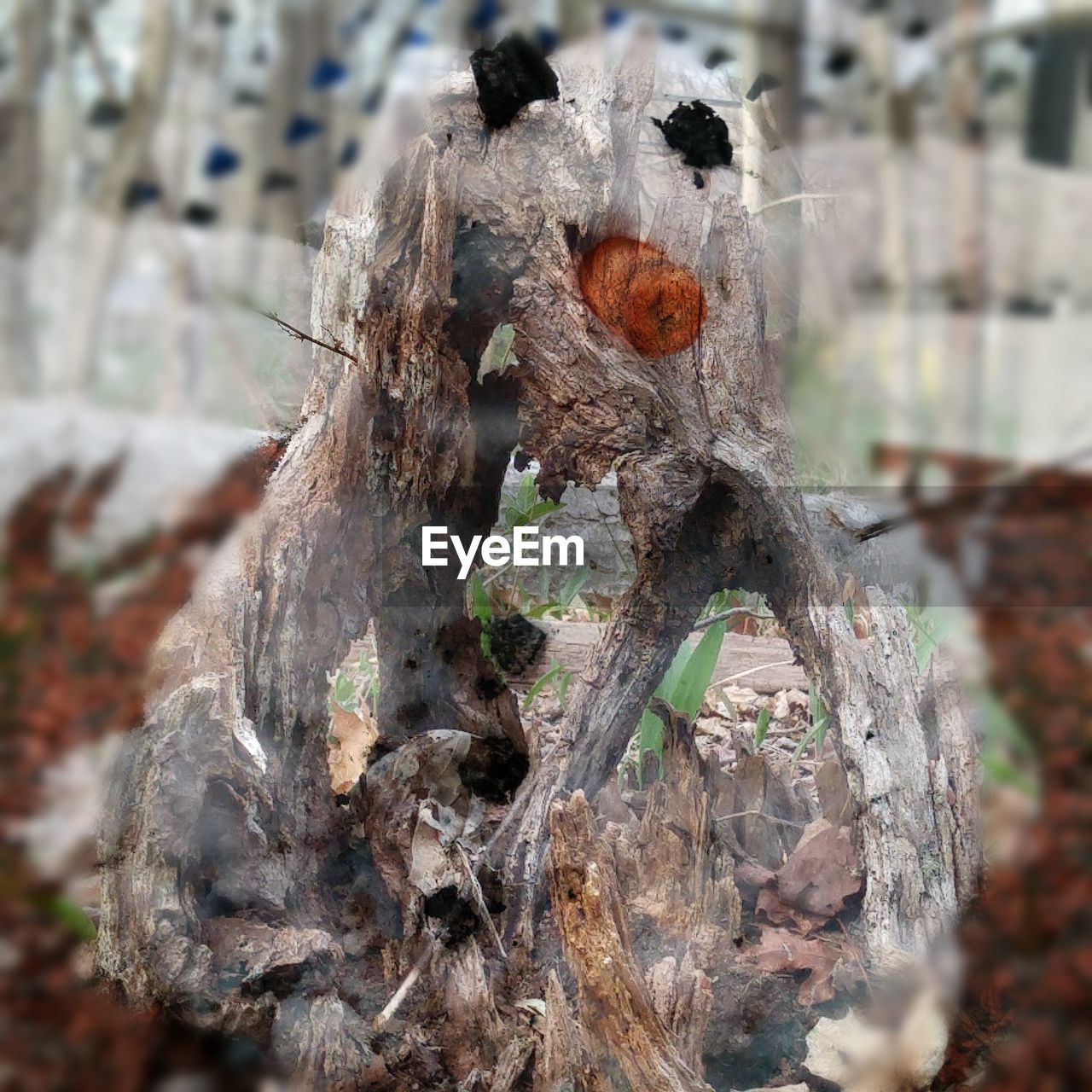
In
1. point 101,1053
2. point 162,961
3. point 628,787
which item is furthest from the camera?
point 628,787

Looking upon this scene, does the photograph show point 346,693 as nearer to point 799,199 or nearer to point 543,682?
point 543,682

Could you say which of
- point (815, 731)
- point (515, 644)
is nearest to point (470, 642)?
point (515, 644)

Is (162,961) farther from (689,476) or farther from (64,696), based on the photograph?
(689,476)

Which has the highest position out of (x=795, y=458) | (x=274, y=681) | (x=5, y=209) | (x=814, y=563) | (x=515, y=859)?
(x=5, y=209)

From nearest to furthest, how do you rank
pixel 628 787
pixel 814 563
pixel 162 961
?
pixel 162 961 → pixel 814 563 → pixel 628 787

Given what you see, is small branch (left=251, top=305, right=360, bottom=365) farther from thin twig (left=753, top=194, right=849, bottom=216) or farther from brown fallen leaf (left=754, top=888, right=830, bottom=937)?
brown fallen leaf (left=754, top=888, right=830, bottom=937)

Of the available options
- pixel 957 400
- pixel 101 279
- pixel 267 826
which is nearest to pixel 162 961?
pixel 267 826
